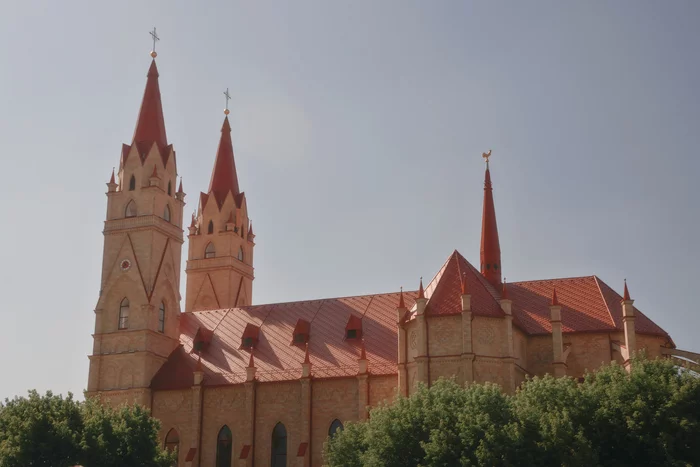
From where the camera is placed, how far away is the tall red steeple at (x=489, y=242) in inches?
2477

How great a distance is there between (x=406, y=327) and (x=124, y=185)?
24.5m

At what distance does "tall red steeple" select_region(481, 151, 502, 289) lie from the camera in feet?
206

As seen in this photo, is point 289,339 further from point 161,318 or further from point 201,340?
point 161,318

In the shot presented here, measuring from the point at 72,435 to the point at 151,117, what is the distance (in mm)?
27444

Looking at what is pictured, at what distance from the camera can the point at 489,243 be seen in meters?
63.7

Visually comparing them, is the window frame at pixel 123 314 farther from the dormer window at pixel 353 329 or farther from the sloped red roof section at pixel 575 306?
the sloped red roof section at pixel 575 306

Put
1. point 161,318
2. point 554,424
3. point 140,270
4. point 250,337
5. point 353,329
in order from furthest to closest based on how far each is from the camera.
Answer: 1. point 161,318
2. point 140,270
3. point 250,337
4. point 353,329
5. point 554,424

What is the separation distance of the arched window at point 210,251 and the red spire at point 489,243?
941 inches

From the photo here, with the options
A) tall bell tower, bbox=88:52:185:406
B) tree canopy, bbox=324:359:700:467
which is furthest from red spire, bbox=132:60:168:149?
Answer: tree canopy, bbox=324:359:700:467

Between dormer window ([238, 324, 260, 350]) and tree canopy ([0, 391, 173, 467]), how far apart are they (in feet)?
39.2

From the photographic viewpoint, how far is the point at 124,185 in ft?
223

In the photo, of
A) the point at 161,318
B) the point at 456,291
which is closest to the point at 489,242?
the point at 456,291

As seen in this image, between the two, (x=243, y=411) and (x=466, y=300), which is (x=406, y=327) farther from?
(x=243, y=411)

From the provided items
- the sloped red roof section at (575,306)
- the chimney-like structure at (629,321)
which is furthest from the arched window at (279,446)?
the chimney-like structure at (629,321)
